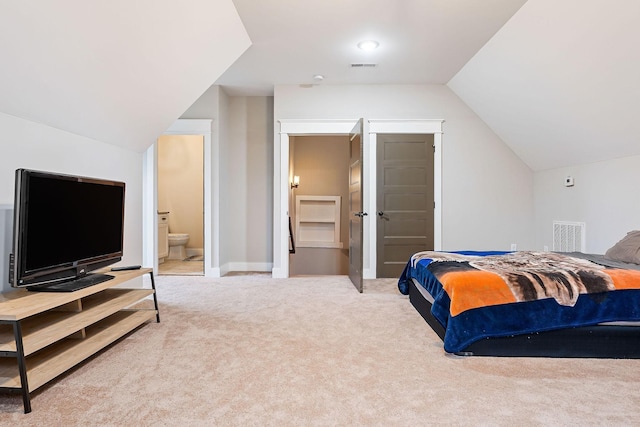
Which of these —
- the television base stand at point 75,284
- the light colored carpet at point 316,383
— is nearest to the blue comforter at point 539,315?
the light colored carpet at point 316,383

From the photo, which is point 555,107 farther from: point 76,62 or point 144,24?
point 76,62

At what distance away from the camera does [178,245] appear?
269 inches

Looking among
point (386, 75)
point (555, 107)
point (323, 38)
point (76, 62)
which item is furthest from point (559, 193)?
point (76, 62)

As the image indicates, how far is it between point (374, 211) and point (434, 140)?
128 centimetres

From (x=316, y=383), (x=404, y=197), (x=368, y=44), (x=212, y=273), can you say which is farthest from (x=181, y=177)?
(x=316, y=383)

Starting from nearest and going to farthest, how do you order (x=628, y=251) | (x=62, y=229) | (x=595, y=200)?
(x=62, y=229), (x=628, y=251), (x=595, y=200)

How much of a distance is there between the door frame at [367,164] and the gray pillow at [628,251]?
7.41 feet

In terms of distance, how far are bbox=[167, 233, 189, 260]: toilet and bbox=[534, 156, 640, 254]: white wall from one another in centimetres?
569

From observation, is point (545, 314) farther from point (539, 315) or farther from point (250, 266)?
point (250, 266)

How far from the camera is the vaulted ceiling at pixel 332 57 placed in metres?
Answer: 2.21

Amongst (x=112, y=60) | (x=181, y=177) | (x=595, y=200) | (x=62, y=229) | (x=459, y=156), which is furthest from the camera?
(x=181, y=177)

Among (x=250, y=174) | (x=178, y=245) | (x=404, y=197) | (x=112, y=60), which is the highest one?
(x=112, y=60)

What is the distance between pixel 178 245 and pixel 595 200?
6196mm

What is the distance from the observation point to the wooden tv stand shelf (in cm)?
A: 177
